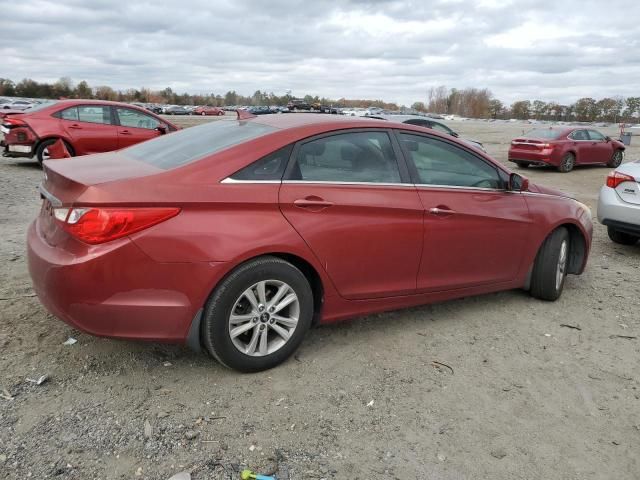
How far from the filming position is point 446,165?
4.17m

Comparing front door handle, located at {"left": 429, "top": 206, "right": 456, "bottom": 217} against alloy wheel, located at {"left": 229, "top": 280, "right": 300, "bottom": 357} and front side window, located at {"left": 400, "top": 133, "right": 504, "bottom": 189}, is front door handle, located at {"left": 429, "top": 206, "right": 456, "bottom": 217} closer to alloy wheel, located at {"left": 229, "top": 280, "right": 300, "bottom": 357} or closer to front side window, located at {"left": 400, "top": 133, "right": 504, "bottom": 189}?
front side window, located at {"left": 400, "top": 133, "right": 504, "bottom": 189}

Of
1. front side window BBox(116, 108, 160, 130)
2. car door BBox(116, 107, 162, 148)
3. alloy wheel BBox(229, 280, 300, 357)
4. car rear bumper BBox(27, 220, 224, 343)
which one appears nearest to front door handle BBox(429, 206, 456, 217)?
alloy wheel BBox(229, 280, 300, 357)

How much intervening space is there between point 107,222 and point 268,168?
0.97 metres

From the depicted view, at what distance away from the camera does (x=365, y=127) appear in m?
3.84

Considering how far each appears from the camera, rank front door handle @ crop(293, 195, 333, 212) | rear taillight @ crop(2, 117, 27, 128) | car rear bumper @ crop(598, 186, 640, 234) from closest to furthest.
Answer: front door handle @ crop(293, 195, 333, 212) < car rear bumper @ crop(598, 186, 640, 234) < rear taillight @ crop(2, 117, 27, 128)

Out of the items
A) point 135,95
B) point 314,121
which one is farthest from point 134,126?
point 135,95

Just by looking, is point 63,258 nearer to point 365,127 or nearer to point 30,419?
point 30,419

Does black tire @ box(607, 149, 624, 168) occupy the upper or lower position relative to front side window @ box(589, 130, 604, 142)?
lower

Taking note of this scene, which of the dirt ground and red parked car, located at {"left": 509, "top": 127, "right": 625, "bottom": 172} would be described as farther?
red parked car, located at {"left": 509, "top": 127, "right": 625, "bottom": 172}

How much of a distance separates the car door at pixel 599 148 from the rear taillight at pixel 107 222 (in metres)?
17.7

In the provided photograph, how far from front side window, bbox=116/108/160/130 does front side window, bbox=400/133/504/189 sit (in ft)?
29.6

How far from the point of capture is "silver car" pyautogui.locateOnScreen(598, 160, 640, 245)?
6.29 metres

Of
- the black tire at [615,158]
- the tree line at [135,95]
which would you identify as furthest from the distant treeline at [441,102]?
the black tire at [615,158]

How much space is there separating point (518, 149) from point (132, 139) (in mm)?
11390
